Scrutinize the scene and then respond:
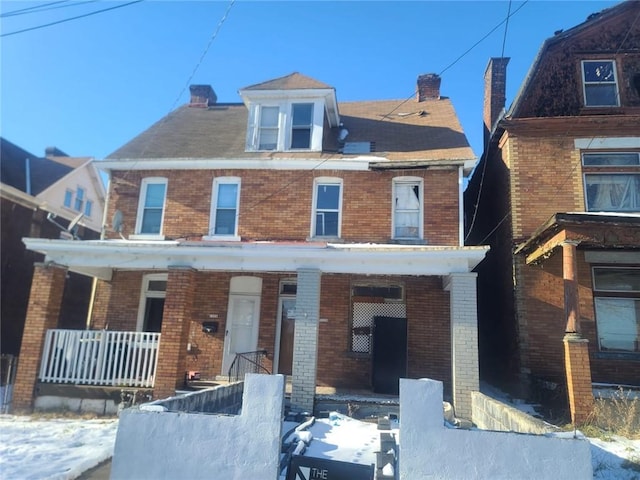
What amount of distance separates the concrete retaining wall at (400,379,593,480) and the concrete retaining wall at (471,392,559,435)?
13.6 inches

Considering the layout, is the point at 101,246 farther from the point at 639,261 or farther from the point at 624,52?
the point at 624,52

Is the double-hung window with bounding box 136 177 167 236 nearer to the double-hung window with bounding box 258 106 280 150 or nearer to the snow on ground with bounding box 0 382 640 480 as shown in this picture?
the double-hung window with bounding box 258 106 280 150

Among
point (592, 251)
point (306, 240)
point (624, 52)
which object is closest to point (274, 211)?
point (306, 240)

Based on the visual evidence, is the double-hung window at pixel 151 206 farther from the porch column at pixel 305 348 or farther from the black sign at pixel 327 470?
the black sign at pixel 327 470

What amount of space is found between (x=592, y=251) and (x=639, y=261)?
980 millimetres

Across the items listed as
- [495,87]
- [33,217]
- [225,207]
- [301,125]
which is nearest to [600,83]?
[495,87]

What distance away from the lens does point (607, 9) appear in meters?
11.6

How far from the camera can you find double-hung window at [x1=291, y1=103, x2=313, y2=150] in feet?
41.2

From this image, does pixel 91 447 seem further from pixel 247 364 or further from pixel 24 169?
pixel 24 169

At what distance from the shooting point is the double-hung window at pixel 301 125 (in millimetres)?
12555

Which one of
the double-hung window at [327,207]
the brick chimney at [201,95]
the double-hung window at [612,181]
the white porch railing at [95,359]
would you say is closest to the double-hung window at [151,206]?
the white porch railing at [95,359]

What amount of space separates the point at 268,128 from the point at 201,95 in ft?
15.3

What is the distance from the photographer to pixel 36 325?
10.1 m

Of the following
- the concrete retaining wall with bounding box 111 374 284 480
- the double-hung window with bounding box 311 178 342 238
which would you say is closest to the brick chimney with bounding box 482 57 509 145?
the double-hung window with bounding box 311 178 342 238
